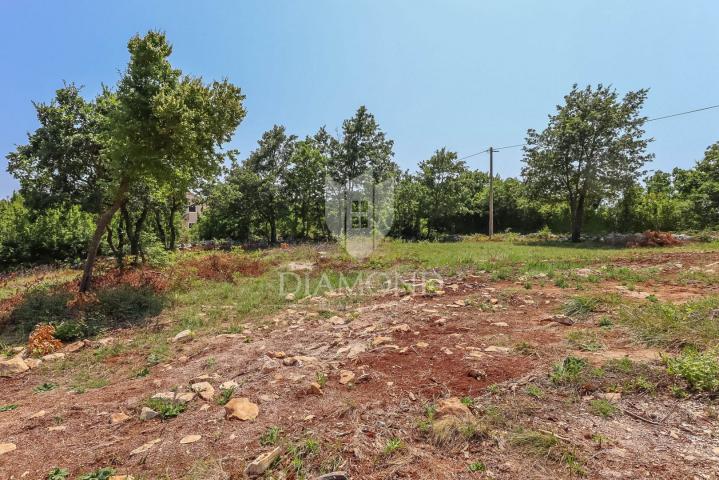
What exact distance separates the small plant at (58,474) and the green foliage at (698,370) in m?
4.95

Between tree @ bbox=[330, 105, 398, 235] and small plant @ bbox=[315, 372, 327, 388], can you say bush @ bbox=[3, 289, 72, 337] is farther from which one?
tree @ bbox=[330, 105, 398, 235]

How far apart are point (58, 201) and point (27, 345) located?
10756mm

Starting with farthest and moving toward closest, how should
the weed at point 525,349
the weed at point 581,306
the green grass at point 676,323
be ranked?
1. the weed at point 581,306
2. the weed at point 525,349
3. the green grass at point 676,323

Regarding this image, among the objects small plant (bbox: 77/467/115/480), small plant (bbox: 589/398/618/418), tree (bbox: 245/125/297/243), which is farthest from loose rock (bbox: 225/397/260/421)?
tree (bbox: 245/125/297/243)

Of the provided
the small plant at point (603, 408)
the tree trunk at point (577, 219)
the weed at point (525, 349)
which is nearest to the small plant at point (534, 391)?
the small plant at point (603, 408)

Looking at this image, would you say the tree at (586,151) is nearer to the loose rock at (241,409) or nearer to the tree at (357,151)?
the tree at (357,151)

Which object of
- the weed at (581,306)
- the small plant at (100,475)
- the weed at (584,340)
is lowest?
the small plant at (100,475)

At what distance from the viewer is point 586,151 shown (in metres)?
20.2

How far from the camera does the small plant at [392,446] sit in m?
2.53

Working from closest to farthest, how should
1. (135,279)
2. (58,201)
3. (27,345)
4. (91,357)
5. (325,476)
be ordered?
1. (325,476)
2. (91,357)
3. (27,345)
4. (135,279)
5. (58,201)

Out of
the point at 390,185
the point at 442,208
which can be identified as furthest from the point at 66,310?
the point at 442,208

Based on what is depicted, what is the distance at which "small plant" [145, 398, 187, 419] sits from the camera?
10.7ft

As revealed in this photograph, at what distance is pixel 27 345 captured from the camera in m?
5.61

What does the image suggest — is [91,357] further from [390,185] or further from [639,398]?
[390,185]
